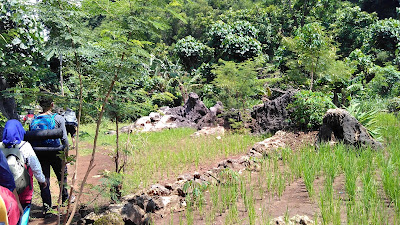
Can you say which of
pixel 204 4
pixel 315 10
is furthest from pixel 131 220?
pixel 204 4

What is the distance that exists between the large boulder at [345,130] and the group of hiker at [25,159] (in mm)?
4712

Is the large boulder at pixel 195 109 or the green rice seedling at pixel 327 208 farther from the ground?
the large boulder at pixel 195 109

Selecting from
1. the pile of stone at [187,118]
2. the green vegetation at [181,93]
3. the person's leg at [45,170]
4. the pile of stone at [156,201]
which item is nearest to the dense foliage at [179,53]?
the green vegetation at [181,93]

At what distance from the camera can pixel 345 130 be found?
552 centimetres

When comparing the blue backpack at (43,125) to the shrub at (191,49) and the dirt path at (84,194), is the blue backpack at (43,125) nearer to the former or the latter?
the dirt path at (84,194)

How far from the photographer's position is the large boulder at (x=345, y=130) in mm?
5387

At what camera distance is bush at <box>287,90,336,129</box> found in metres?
6.89

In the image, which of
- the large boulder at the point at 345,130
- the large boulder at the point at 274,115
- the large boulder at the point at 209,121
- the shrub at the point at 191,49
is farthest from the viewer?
the shrub at the point at 191,49

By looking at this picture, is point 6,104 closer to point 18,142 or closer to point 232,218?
point 18,142

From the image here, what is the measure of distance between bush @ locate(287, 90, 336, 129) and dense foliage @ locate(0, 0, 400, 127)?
0.19 ft

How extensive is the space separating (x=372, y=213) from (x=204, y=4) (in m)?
30.3

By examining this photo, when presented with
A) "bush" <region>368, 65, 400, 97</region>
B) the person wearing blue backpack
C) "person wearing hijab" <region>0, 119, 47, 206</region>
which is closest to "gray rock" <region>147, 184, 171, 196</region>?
the person wearing blue backpack

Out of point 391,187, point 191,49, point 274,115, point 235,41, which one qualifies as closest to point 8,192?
point 391,187

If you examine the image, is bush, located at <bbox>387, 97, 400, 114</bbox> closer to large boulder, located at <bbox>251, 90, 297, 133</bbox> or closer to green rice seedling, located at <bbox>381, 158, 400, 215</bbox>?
large boulder, located at <bbox>251, 90, 297, 133</bbox>
